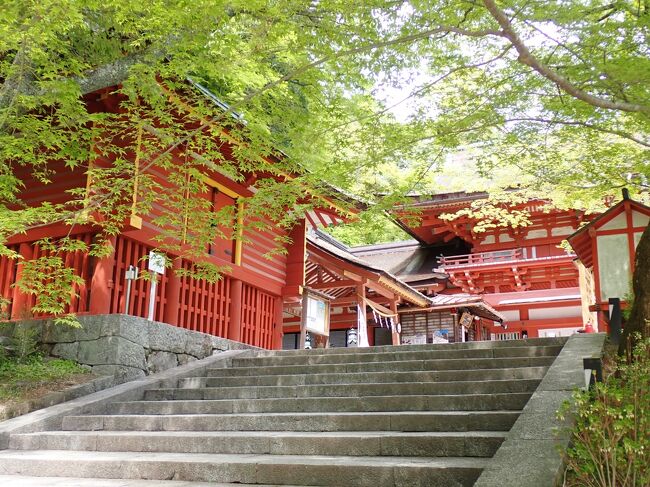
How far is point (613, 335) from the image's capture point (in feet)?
22.7

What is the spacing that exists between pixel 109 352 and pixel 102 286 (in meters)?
1.20

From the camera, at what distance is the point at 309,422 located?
5.85m

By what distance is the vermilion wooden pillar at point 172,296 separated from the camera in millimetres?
10420

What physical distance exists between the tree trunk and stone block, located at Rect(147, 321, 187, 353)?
6.24m

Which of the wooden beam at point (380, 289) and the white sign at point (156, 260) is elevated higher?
the wooden beam at point (380, 289)

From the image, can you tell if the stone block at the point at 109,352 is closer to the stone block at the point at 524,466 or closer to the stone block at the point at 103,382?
the stone block at the point at 103,382

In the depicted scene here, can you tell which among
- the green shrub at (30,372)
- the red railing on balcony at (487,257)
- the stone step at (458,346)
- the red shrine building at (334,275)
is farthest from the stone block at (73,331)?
the red railing on balcony at (487,257)

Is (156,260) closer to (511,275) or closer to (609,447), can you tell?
(609,447)

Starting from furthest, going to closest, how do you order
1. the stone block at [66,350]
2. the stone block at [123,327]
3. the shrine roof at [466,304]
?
the shrine roof at [466,304] < the stone block at [66,350] < the stone block at [123,327]

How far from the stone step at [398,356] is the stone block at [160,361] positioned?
1.00 meters

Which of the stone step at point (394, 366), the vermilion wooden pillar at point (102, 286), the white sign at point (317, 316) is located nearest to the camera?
the stone step at point (394, 366)

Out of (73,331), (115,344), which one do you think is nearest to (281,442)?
(115,344)

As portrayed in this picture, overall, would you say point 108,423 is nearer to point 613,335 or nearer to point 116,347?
point 116,347

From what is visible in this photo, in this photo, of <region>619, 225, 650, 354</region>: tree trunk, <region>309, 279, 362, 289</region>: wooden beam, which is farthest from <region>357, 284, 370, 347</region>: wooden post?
<region>619, 225, 650, 354</region>: tree trunk
